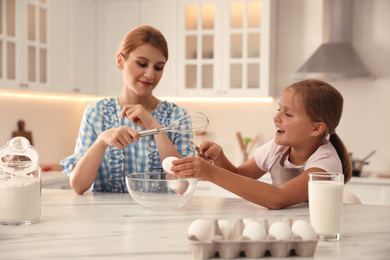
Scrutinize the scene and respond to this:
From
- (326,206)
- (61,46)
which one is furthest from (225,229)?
(61,46)

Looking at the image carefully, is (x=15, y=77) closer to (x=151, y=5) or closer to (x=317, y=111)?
(x=151, y=5)

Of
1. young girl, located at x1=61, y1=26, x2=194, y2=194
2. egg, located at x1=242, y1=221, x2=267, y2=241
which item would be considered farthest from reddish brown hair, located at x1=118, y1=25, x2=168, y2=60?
egg, located at x1=242, y1=221, x2=267, y2=241

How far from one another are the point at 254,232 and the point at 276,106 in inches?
123

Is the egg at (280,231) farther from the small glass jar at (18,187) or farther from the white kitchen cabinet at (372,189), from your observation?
the white kitchen cabinet at (372,189)

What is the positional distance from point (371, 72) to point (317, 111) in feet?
7.61

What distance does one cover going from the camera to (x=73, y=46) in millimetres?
3773

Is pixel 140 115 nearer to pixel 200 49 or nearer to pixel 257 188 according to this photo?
pixel 257 188

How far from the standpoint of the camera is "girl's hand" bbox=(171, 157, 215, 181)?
4.22ft

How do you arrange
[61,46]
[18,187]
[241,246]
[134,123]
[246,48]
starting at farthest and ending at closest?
[246,48], [61,46], [134,123], [18,187], [241,246]

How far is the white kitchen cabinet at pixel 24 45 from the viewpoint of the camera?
3.06 meters

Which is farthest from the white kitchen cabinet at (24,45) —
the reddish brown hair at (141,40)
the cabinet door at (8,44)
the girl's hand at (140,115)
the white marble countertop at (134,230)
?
the white marble countertop at (134,230)

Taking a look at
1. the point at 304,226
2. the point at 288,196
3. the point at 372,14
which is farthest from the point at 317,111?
the point at 372,14

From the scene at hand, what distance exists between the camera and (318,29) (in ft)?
12.8

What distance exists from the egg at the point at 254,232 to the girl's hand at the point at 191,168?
393 millimetres
